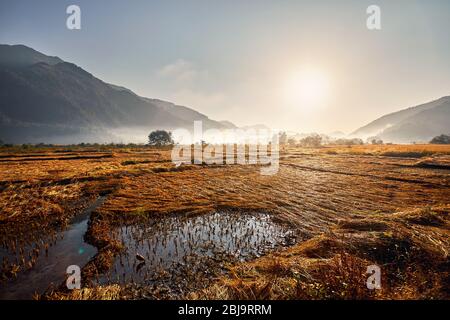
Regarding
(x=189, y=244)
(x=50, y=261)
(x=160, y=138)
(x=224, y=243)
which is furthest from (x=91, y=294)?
(x=160, y=138)

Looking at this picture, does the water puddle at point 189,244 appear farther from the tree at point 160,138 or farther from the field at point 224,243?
the tree at point 160,138

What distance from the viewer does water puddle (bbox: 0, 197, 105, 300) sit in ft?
19.8

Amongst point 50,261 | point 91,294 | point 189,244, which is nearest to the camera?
point 91,294

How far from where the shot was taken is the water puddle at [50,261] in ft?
19.8

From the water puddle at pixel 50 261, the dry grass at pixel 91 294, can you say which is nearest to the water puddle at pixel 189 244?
the dry grass at pixel 91 294

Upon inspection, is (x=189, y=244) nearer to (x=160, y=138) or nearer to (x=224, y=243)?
(x=224, y=243)

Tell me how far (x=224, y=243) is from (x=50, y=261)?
610cm

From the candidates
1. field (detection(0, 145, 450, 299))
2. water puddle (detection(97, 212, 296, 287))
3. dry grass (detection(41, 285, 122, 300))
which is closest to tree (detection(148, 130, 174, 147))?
field (detection(0, 145, 450, 299))

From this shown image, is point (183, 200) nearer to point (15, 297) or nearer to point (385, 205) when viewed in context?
point (15, 297)

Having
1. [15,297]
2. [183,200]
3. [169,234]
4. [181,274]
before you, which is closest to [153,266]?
[181,274]

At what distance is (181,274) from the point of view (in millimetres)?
6738

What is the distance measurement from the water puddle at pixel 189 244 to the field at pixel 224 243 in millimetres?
43

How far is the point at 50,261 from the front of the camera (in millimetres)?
7531
